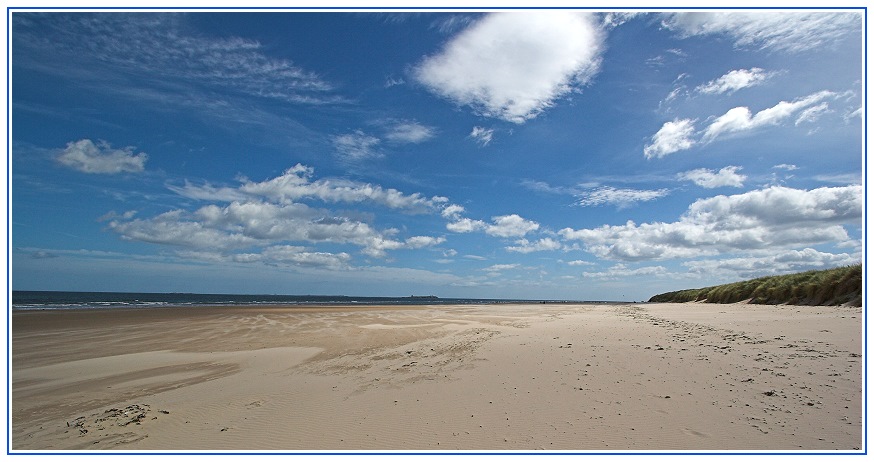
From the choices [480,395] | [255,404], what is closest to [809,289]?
[480,395]

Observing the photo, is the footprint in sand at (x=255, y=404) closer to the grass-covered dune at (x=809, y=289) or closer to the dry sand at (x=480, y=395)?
the dry sand at (x=480, y=395)

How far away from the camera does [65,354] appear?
13.1 meters

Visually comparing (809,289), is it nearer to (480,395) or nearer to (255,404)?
(480,395)

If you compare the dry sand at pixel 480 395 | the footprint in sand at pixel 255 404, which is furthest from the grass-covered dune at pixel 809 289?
the footprint in sand at pixel 255 404

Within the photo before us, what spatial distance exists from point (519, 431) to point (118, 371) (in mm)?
10807

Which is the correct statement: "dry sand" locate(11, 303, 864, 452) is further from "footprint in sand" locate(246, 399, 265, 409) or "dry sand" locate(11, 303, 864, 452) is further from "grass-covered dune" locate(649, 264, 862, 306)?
"grass-covered dune" locate(649, 264, 862, 306)

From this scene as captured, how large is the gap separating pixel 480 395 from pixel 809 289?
24.6 metres

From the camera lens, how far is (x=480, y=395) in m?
7.10

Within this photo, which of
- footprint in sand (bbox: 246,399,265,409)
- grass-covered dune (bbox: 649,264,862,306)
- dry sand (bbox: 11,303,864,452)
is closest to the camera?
dry sand (bbox: 11,303,864,452)

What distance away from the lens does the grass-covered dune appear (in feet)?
61.5

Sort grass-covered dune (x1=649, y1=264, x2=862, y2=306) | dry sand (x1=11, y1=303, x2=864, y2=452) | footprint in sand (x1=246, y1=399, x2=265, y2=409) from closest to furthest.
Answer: dry sand (x1=11, y1=303, x2=864, y2=452)
footprint in sand (x1=246, y1=399, x2=265, y2=409)
grass-covered dune (x1=649, y1=264, x2=862, y2=306)

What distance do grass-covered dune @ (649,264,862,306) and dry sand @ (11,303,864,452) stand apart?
29.8 feet

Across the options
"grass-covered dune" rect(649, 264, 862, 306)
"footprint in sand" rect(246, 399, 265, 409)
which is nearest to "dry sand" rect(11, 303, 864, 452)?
"footprint in sand" rect(246, 399, 265, 409)
